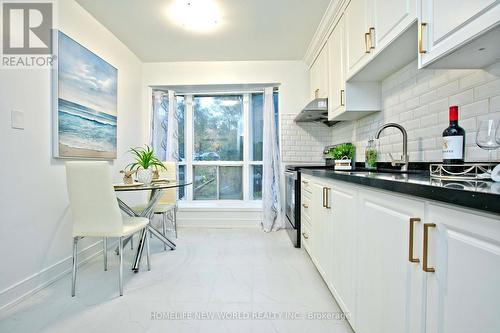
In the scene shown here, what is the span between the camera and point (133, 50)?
11.1ft

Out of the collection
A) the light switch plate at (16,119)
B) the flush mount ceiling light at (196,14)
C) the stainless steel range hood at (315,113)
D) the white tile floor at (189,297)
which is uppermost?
the flush mount ceiling light at (196,14)

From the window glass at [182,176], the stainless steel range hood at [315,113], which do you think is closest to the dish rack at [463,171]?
the stainless steel range hood at [315,113]

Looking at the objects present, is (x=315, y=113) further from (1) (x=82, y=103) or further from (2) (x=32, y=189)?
(2) (x=32, y=189)

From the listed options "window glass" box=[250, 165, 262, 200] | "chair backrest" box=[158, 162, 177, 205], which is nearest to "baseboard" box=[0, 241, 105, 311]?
"chair backrest" box=[158, 162, 177, 205]

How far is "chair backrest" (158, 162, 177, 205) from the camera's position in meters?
3.31

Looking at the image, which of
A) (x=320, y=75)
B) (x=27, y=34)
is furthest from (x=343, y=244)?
(x=27, y=34)

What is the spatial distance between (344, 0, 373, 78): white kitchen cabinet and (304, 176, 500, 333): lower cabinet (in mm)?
1043

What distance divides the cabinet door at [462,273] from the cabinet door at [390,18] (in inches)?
42.9

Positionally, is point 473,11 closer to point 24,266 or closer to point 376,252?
point 376,252

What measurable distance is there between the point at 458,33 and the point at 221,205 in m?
3.43

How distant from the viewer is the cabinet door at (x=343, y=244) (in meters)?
1.33

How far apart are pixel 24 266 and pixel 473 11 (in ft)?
9.62

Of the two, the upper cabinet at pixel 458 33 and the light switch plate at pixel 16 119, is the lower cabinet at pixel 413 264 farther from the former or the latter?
the light switch plate at pixel 16 119

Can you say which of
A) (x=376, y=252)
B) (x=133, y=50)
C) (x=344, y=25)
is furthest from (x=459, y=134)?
(x=133, y=50)
